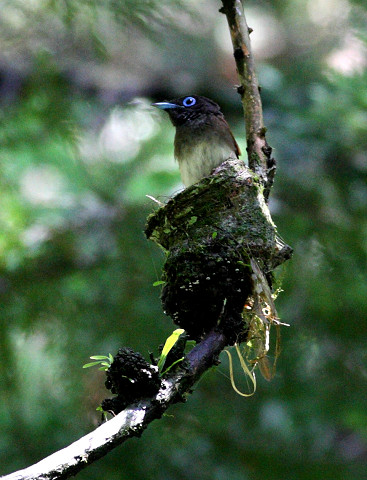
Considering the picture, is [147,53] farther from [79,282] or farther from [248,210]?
[248,210]

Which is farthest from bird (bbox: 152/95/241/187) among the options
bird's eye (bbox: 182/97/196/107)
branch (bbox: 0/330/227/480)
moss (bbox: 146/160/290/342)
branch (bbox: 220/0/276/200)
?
branch (bbox: 0/330/227/480)

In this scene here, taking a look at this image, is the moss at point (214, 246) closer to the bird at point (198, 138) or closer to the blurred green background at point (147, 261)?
the bird at point (198, 138)

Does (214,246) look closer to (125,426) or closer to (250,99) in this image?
(250,99)

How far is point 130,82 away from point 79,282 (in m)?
1.98

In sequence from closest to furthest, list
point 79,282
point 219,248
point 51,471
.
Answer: point 51,471
point 219,248
point 79,282

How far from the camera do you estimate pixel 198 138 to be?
4.75m

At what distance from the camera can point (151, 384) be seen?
7.13ft

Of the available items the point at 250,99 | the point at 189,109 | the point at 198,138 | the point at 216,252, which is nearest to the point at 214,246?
the point at 216,252

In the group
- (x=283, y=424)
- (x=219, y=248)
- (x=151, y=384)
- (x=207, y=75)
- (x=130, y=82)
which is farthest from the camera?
(x=207, y=75)

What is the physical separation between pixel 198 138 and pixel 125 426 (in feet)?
9.84

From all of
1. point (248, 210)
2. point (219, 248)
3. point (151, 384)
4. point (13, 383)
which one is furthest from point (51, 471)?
point (13, 383)

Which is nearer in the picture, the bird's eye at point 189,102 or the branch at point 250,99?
the branch at point 250,99

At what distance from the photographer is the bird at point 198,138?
15.3 ft

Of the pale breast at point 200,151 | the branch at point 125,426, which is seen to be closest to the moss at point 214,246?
the branch at point 125,426
